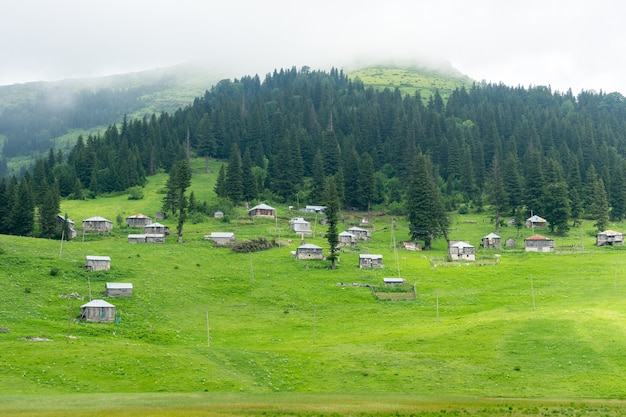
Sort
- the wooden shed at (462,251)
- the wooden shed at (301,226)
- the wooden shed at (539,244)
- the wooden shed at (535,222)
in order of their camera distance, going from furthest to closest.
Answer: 1. the wooden shed at (535,222)
2. the wooden shed at (301,226)
3. the wooden shed at (539,244)
4. the wooden shed at (462,251)

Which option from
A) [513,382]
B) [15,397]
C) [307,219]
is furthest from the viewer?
[307,219]

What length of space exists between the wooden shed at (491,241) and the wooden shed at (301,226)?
33250mm

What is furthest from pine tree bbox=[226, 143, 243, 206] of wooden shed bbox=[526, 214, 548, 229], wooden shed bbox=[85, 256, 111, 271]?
wooden shed bbox=[526, 214, 548, 229]

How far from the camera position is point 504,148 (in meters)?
198

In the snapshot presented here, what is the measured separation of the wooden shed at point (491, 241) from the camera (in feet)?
431

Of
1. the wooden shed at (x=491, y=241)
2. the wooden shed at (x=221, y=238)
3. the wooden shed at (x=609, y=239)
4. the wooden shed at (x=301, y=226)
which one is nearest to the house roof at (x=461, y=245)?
the wooden shed at (x=491, y=241)

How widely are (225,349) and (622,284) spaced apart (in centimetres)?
5914

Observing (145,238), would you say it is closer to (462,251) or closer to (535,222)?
(462,251)

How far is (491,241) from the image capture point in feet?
433

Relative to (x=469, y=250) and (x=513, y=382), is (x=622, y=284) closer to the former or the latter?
(x=469, y=250)

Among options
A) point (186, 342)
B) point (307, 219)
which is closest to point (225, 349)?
point (186, 342)

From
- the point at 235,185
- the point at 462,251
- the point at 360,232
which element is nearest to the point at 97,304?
the point at 462,251

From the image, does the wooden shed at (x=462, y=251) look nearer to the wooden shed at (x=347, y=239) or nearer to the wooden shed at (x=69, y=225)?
the wooden shed at (x=347, y=239)

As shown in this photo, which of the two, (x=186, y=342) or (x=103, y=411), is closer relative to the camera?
(x=103, y=411)
